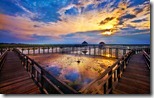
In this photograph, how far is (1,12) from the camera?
7.73ft

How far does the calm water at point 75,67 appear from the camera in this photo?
2.44 meters

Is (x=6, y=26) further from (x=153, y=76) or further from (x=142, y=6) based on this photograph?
(x=153, y=76)

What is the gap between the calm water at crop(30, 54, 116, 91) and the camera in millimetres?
2443

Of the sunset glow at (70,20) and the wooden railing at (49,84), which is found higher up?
the sunset glow at (70,20)

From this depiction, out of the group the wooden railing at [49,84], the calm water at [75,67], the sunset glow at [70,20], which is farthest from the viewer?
the calm water at [75,67]

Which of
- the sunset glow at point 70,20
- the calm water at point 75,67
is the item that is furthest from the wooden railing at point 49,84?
the sunset glow at point 70,20

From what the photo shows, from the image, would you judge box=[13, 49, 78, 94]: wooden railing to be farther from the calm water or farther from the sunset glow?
the sunset glow

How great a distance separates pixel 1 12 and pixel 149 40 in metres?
2.68

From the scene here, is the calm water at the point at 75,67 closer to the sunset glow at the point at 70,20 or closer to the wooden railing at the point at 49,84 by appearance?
the wooden railing at the point at 49,84

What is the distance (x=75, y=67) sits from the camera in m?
2.63

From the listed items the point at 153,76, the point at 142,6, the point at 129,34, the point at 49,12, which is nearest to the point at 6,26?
the point at 49,12

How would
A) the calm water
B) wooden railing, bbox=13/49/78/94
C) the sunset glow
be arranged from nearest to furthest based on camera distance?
1. wooden railing, bbox=13/49/78/94
2. the sunset glow
3. the calm water

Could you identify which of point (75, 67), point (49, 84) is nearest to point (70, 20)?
→ point (75, 67)

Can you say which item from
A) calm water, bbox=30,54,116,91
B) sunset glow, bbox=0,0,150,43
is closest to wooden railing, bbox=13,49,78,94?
calm water, bbox=30,54,116,91
